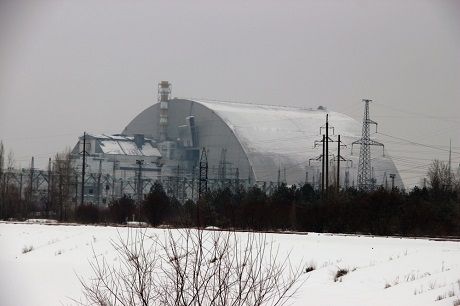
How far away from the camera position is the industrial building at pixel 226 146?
297 ft

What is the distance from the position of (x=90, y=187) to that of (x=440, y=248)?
7389 centimetres

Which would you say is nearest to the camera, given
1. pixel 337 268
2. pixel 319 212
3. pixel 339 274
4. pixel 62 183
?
pixel 339 274

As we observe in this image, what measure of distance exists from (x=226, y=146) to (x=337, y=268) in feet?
239

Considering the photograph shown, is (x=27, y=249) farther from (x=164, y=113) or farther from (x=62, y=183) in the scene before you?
(x=164, y=113)

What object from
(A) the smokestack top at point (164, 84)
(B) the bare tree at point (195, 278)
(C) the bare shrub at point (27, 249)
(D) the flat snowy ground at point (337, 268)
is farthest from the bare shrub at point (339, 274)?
(A) the smokestack top at point (164, 84)

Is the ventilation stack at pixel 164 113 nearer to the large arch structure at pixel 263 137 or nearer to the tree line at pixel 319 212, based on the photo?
the large arch structure at pixel 263 137

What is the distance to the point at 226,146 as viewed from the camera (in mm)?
92375

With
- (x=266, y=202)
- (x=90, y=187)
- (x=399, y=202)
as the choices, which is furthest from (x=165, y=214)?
(x=90, y=187)

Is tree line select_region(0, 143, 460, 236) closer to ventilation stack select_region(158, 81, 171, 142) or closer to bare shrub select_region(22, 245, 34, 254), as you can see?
bare shrub select_region(22, 245, 34, 254)

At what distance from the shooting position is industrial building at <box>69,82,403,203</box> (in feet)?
297

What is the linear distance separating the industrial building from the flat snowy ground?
60074 mm

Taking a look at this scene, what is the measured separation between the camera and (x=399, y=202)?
112 feet

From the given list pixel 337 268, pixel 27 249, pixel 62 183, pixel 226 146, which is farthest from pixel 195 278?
pixel 226 146

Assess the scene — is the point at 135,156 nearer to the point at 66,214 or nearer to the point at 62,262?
the point at 66,214
